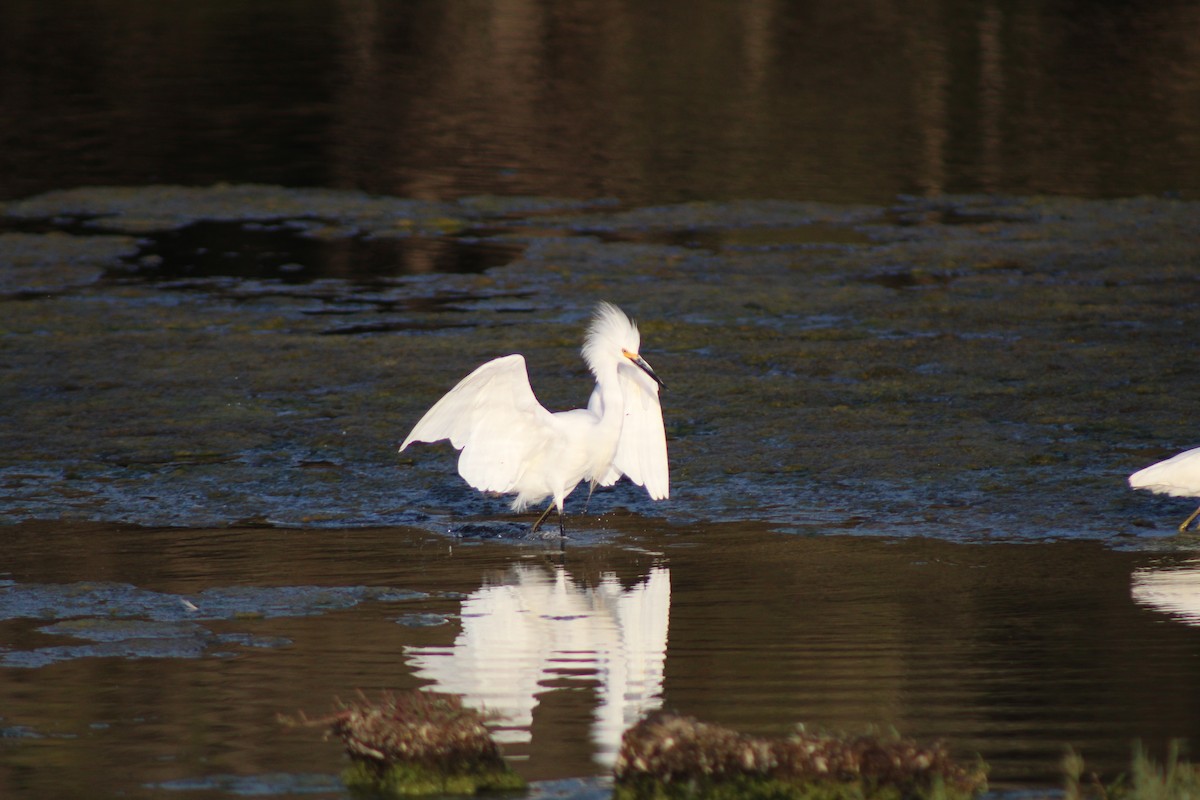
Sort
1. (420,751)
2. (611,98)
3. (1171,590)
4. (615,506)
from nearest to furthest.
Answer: (420,751) < (1171,590) < (615,506) < (611,98)

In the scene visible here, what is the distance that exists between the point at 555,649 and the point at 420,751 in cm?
170

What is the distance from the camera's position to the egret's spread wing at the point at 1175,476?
24.0 ft

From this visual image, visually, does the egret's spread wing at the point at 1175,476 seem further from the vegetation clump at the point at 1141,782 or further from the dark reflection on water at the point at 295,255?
the dark reflection on water at the point at 295,255

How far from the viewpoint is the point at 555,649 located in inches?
232

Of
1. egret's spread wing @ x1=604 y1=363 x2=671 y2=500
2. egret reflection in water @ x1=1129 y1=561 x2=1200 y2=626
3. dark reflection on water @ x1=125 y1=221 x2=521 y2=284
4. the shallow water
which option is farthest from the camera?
dark reflection on water @ x1=125 y1=221 x2=521 y2=284

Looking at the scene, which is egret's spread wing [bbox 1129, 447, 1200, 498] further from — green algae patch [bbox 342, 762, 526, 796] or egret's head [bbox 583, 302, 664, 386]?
green algae patch [bbox 342, 762, 526, 796]

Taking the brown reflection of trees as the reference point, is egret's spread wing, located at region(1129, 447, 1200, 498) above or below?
below

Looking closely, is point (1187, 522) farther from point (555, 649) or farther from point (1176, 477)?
point (555, 649)

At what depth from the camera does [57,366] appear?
1062cm

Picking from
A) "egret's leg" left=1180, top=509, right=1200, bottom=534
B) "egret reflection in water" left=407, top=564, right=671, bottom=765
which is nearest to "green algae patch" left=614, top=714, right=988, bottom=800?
"egret reflection in water" left=407, top=564, right=671, bottom=765

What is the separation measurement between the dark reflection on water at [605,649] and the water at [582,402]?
2cm

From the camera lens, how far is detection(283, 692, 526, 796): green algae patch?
13.8ft

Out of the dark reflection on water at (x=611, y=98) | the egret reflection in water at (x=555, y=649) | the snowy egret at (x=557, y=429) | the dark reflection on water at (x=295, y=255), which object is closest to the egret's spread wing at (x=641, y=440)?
the snowy egret at (x=557, y=429)

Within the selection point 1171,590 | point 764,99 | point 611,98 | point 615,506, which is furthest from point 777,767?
point 611,98
